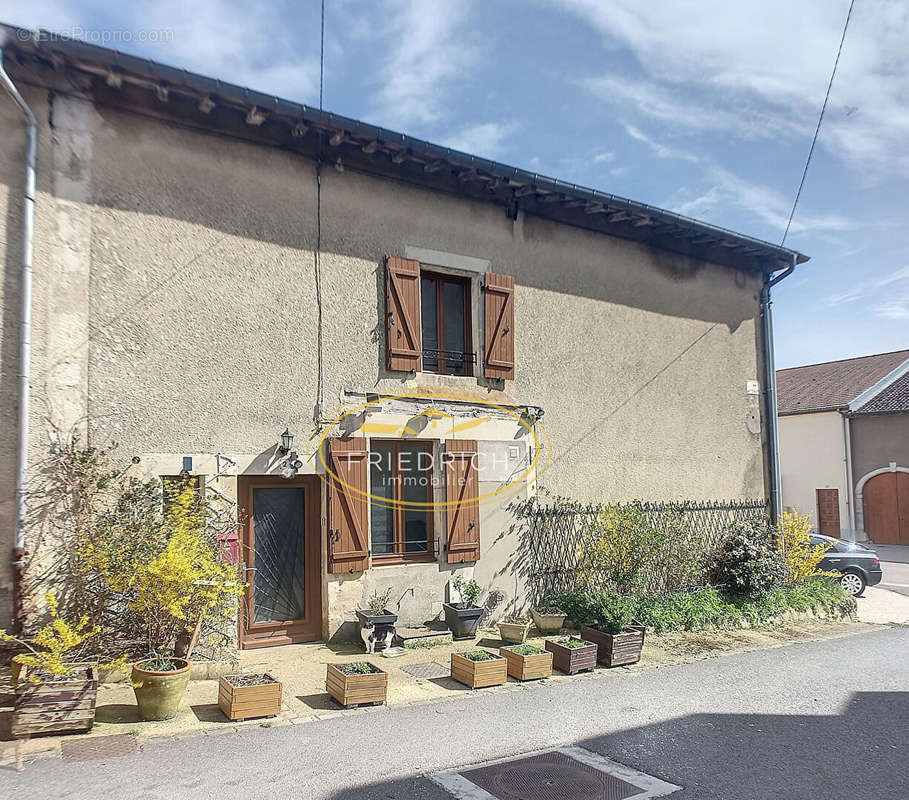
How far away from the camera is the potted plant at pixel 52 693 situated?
493cm

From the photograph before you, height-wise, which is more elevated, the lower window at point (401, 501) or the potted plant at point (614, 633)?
the lower window at point (401, 501)

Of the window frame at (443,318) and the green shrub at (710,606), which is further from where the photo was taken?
the window frame at (443,318)

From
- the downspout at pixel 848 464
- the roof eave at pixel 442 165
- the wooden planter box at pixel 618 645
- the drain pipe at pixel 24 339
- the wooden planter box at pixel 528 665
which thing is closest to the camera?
the drain pipe at pixel 24 339

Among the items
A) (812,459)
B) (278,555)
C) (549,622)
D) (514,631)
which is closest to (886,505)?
(812,459)

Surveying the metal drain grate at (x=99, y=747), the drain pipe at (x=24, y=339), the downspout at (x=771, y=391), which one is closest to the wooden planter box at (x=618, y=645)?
the metal drain grate at (x=99, y=747)

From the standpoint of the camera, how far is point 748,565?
32.7 feet

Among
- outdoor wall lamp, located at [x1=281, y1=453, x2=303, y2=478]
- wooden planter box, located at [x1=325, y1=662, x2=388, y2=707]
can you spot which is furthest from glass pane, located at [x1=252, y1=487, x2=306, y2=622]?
wooden planter box, located at [x1=325, y1=662, x2=388, y2=707]

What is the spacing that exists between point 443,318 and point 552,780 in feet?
18.3

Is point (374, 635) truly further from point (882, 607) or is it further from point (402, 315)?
point (882, 607)

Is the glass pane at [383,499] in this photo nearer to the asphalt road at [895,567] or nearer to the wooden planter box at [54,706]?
the wooden planter box at [54,706]

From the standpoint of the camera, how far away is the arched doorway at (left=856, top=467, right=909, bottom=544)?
67.6 ft

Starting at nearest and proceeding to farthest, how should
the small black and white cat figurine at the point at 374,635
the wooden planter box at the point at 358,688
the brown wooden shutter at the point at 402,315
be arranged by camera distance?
the wooden planter box at the point at 358,688 < the small black and white cat figurine at the point at 374,635 < the brown wooden shutter at the point at 402,315

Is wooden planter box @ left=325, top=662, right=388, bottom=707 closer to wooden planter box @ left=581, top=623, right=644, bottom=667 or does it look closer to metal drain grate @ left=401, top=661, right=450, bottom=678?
metal drain grate @ left=401, top=661, right=450, bottom=678

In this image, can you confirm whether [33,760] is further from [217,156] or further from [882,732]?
[882,732]
